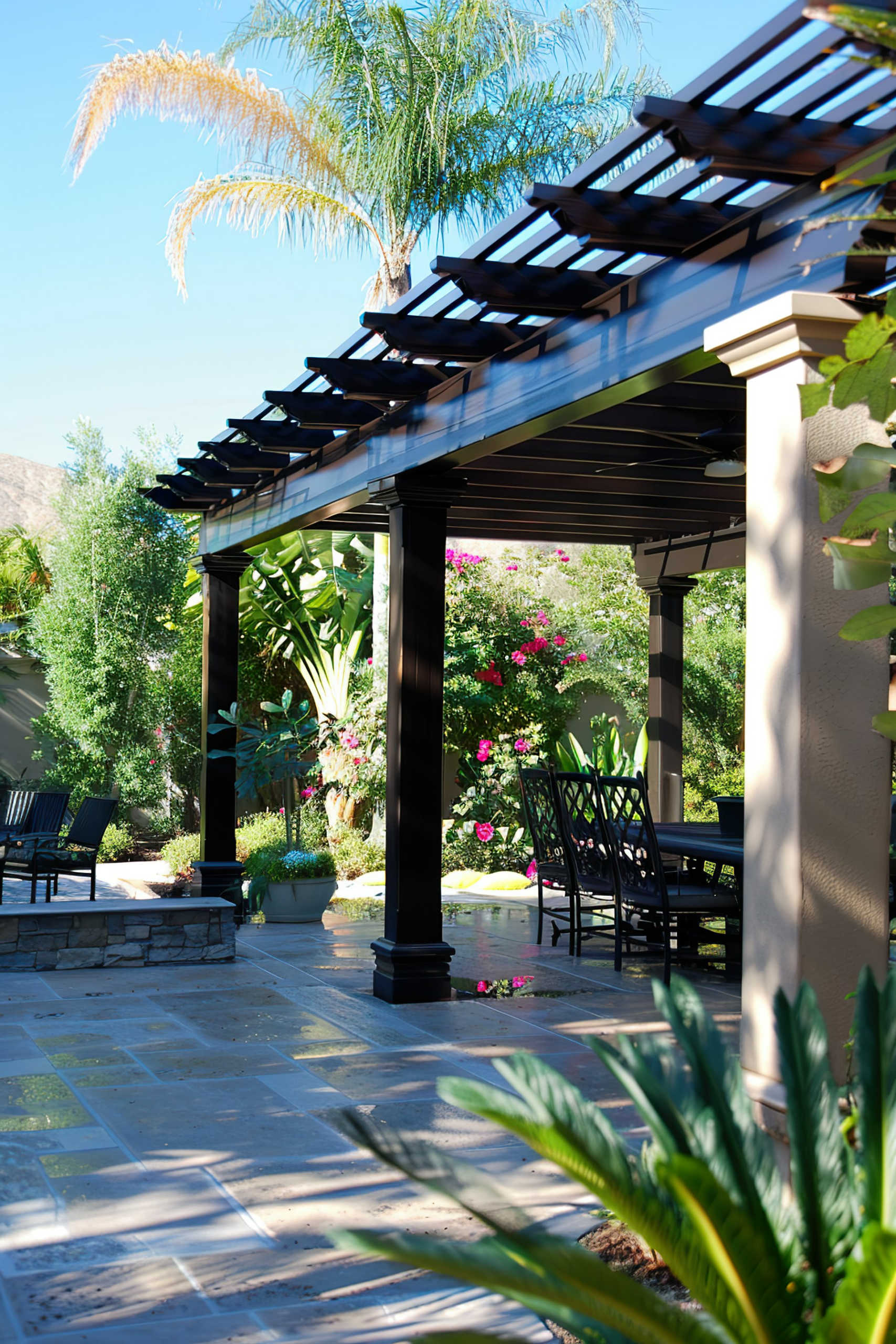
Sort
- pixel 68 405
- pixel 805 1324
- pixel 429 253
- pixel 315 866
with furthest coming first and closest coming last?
pixel 68 405 < pixel 429 253 < pixel 315 866 < pixel 805 1324

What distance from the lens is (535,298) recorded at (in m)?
4.51

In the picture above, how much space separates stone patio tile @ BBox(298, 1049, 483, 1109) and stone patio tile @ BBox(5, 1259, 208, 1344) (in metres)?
1.57

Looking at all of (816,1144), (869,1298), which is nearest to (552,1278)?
(869,1298)

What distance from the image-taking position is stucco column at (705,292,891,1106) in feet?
10.9

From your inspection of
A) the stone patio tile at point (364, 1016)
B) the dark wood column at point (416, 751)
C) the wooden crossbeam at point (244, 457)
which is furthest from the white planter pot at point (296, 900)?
the wooden crossbeam at point (244, 457)

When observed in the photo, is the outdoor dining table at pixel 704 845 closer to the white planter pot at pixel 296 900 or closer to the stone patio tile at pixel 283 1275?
the white planter pot at pixel 296 900

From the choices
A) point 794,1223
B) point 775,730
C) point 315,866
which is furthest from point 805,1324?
point 315,866

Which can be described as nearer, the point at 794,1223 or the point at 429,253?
the point at 794,1223

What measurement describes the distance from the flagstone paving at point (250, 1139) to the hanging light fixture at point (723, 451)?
276 centimetres

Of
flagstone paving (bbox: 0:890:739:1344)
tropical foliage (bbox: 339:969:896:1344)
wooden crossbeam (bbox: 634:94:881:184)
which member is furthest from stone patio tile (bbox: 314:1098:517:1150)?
wooden crossbeam (bbox: 634:94:881:184)

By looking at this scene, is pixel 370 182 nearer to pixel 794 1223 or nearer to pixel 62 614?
pixel 62 614

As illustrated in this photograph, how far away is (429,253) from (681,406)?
8466mm

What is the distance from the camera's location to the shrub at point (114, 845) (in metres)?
13.3

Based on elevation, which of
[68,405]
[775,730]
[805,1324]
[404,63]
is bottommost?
[805,1324]
